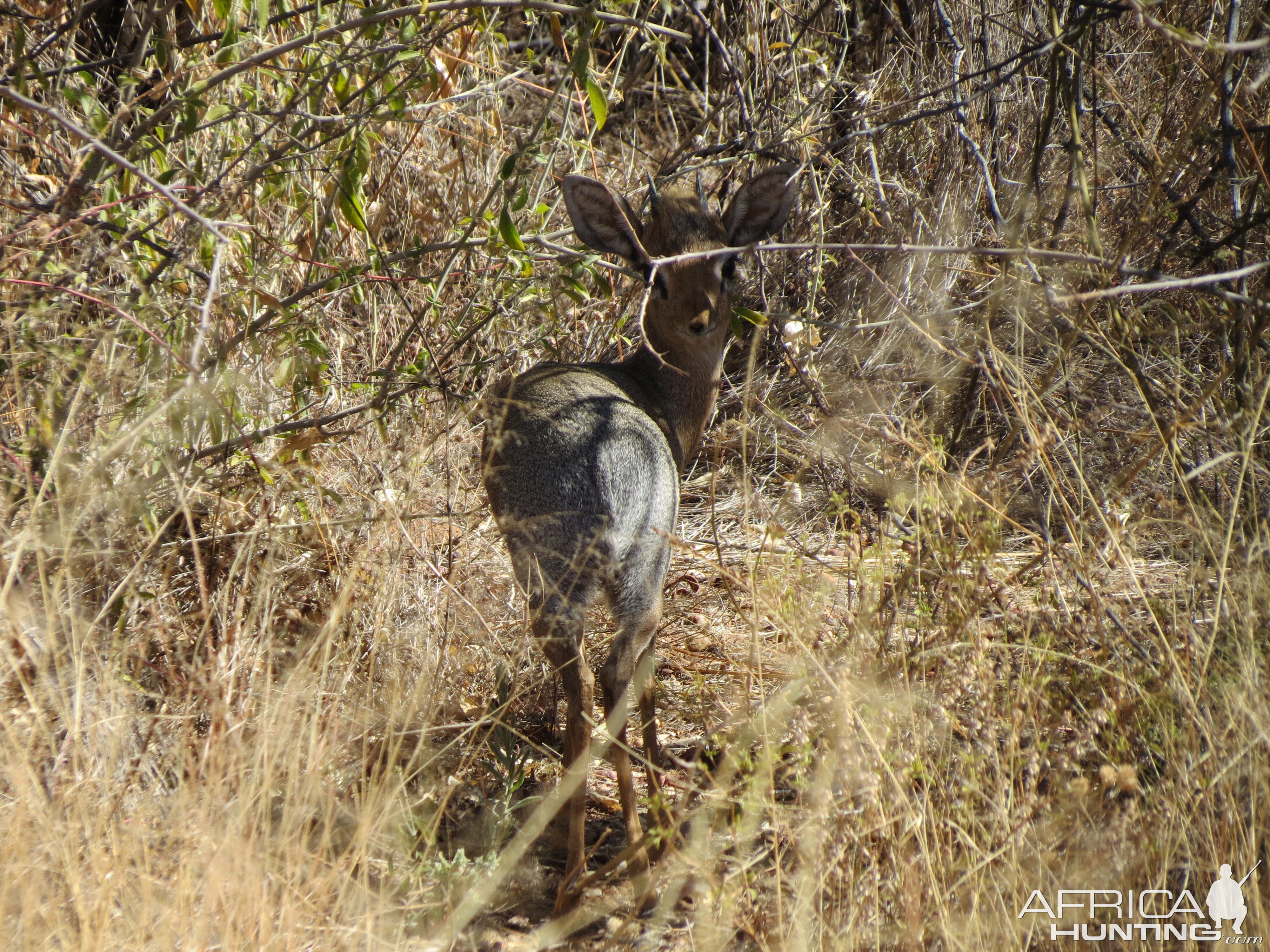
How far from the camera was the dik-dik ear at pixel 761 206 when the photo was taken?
404 cm

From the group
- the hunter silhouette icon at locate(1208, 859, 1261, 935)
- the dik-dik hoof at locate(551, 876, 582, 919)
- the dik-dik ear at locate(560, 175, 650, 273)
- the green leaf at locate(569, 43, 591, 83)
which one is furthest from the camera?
the dik-dik ear at locate(560, 175, 650, 273)

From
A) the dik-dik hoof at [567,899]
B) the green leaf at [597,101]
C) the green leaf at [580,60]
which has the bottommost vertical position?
the dik-dik hoof at [567,899]

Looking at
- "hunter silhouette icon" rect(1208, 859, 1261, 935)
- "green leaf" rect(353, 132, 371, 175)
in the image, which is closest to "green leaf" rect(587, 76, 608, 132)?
"green leaf" rect(353, 132, 371, 175)

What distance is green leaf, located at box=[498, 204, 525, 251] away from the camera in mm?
3158

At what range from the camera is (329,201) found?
13.3 feet

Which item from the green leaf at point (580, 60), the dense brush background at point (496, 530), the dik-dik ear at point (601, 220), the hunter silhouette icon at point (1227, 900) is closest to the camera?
the hunter silhouette icon at point (1227, 900)

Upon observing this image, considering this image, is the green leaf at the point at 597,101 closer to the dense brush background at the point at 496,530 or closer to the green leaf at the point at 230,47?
the dense brush background at the point at 496,530

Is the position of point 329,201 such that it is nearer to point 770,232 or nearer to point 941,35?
point 770,232

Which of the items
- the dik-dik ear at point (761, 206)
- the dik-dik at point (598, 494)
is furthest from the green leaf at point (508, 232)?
the dik-dik ear at point (761, 206)

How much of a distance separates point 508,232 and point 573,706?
1423 mm

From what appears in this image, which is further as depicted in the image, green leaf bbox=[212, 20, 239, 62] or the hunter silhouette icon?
green leaf bbox=[212, 20, 239, 62]

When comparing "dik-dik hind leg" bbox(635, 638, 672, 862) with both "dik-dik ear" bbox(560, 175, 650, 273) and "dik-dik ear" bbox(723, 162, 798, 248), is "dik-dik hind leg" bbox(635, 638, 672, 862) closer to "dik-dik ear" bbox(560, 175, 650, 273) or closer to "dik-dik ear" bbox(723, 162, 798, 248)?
"dik-dik ear" bbox(560, 175, 650, 273)

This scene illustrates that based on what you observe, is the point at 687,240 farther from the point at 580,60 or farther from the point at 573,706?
the point at 573,706

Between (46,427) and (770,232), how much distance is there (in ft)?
8.64
